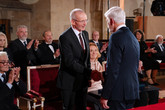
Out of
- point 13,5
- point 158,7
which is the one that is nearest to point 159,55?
point 158,7

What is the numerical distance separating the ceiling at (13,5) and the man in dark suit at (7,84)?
794 centimetres

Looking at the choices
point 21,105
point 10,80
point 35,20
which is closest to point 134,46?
point 10,80

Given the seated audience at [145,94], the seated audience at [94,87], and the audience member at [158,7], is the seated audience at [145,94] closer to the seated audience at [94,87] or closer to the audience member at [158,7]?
the seated audience at [94,87]

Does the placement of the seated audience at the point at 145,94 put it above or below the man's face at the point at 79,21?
below

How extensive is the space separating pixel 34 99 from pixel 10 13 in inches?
331

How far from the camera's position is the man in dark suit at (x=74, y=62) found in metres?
2.24

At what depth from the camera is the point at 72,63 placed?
7.26 feet

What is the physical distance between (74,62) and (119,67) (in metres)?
0.59

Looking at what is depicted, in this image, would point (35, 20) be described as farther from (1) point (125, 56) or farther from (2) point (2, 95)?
(1) point (125, 56)

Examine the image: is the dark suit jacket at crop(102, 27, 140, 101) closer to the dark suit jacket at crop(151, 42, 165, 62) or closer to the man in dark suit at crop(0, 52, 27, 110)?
the man in dark suit at crop(0, 52, 27, 110)

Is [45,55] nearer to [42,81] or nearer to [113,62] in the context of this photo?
[42,81]

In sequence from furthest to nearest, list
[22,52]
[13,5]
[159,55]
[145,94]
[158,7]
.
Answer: [13,5] < [158,7] < [159,55] < [22,52] < [145,94]

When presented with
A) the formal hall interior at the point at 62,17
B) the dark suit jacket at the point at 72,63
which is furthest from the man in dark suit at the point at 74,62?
the formal hall interior at the point at 62,17

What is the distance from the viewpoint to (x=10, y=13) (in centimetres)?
1019
